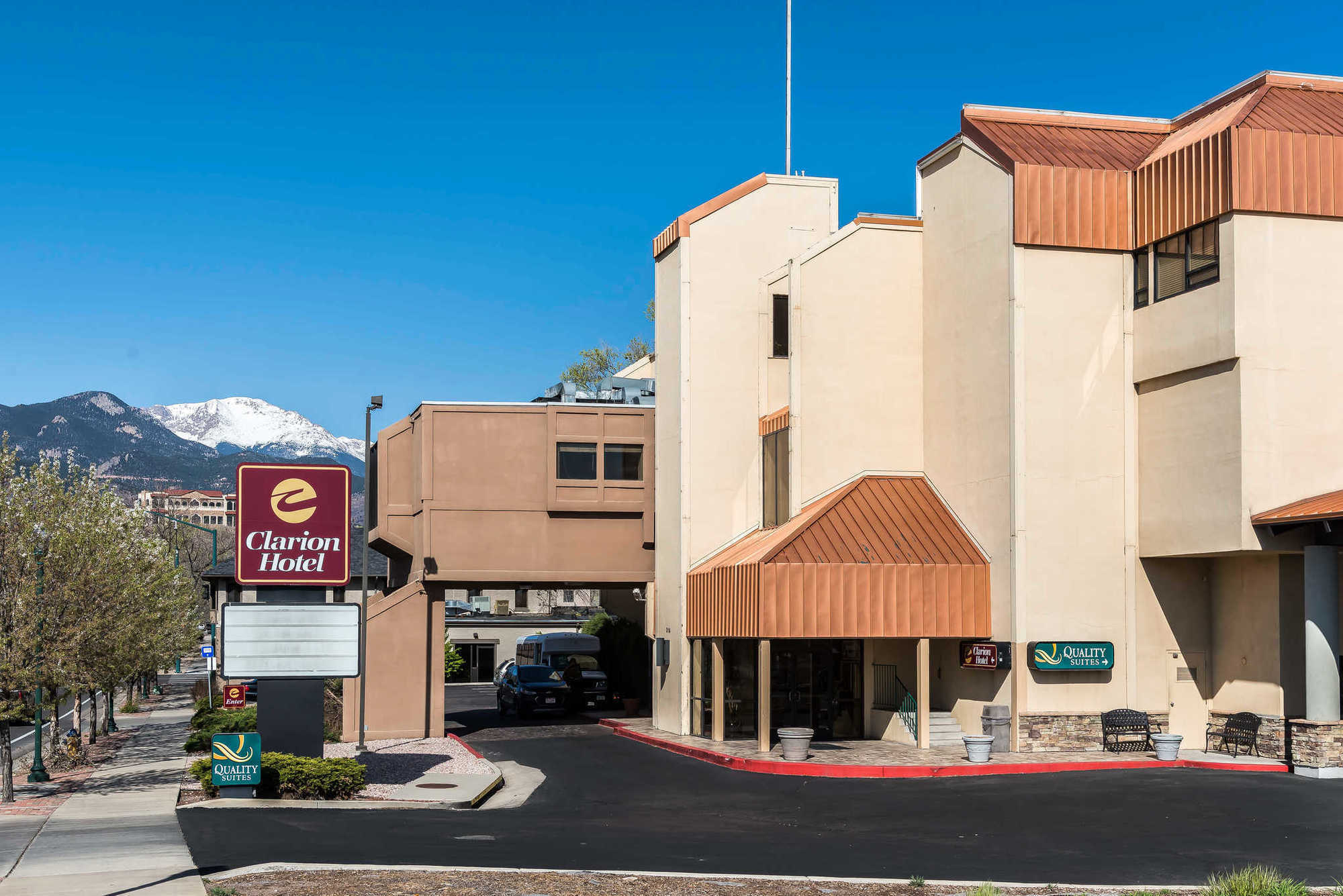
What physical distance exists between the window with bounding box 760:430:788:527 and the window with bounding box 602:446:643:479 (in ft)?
15.1

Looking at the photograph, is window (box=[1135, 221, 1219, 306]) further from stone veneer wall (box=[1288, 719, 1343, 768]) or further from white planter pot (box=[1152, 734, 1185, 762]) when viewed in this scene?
white planter pot (box=[1152, 734, 1185, 762])

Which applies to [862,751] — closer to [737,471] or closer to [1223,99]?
[737,471]

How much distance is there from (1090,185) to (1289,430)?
7.14 meters

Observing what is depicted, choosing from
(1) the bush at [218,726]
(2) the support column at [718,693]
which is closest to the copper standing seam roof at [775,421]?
(2) the support column at [718,693]

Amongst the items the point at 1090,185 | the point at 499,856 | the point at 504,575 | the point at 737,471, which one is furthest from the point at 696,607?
the point at 499,856

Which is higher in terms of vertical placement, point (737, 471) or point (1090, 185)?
point (1090, 185)

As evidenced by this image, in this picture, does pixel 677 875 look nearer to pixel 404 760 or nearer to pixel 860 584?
pixel 860 584

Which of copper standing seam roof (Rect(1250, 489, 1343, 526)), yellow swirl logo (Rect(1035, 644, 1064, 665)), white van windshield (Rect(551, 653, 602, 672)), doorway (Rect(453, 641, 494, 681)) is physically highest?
copper standing seam roof (Rect(1250, 489, 1343, 526))

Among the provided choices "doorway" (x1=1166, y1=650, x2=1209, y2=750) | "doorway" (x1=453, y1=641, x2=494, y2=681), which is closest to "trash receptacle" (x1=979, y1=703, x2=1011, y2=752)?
"doorway" (x1=1166, y1=650, x2=1209, y2=750)

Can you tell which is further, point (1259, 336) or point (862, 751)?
point (862, 751)

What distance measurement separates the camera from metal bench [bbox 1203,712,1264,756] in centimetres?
2847

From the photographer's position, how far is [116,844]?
19.2 m

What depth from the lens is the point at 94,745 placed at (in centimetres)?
3769

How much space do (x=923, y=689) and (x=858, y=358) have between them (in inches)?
339
